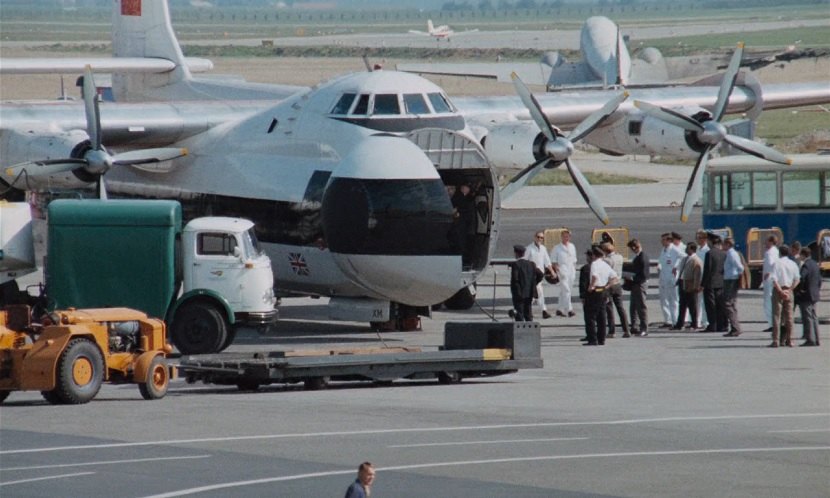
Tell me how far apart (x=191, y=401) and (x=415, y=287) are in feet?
21.5

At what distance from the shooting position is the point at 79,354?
773 inches

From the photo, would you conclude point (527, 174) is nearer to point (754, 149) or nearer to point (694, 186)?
point (694, 186)

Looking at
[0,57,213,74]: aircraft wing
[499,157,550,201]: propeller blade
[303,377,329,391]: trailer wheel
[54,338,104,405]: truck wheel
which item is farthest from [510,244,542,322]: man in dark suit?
Result: [0,57,213,74]: aircraft wing

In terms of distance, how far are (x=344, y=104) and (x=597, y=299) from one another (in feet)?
18.5

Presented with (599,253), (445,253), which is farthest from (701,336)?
(445,253)

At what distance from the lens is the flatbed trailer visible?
68.2 feet

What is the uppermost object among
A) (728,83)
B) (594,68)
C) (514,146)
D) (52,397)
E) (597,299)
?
(594,68)

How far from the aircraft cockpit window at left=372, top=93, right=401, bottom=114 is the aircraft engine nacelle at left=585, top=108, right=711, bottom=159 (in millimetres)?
8221

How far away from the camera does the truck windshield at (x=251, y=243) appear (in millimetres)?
25344

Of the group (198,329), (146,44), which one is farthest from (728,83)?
(146,44)

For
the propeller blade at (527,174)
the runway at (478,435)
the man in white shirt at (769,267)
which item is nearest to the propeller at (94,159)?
the propeller blade at (527,174)

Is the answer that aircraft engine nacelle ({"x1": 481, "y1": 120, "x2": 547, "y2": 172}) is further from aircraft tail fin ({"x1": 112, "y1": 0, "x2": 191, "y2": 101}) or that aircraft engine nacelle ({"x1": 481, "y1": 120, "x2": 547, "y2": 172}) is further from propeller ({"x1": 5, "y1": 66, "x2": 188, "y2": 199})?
aircraft tail fin ({"x1": 112, "y1": 0, "x2": 191, "y2": 101})

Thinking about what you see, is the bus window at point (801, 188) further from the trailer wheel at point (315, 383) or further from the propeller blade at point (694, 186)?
the trailer wheel at point (315, 383)

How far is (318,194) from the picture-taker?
26859 mm
